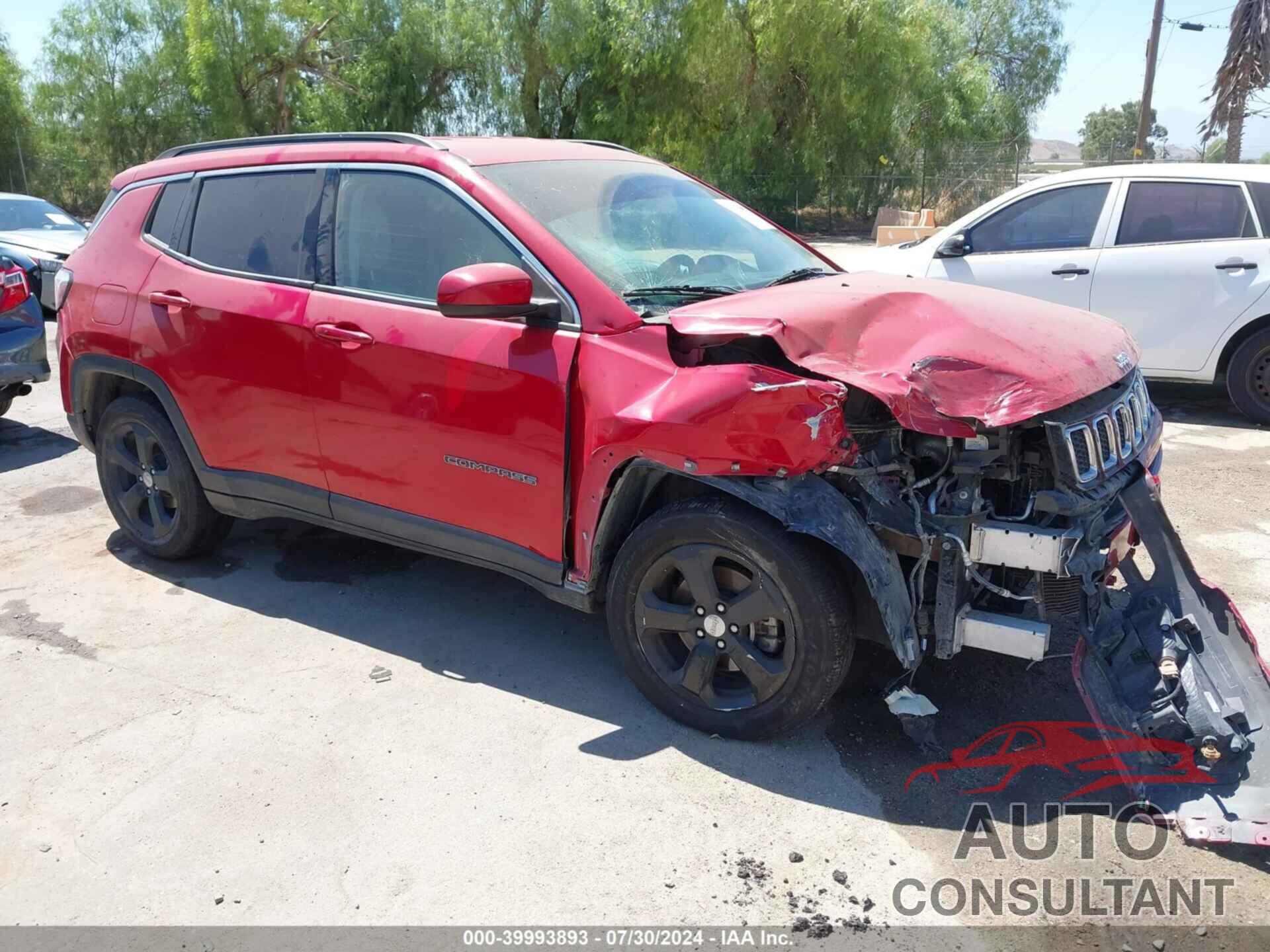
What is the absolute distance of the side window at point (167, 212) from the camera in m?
4.84

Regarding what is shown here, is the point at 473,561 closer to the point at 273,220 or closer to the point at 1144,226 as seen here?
the point at 273,220

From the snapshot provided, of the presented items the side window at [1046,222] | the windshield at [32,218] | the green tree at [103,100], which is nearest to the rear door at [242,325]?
the side window at [1046,222]

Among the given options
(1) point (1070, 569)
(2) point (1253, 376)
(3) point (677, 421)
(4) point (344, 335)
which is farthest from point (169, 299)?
(2) point (1253, 376)

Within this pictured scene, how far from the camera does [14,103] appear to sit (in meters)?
31.8

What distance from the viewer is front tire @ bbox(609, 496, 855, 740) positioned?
3238mm

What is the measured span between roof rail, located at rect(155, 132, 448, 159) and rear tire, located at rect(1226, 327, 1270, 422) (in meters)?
6.03

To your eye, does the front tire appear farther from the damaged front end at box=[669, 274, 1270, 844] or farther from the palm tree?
the palm tree

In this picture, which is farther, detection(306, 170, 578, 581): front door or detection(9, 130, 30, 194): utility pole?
detection(9, 130, 30, 194): utility pole

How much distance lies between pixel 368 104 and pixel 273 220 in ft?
91.5

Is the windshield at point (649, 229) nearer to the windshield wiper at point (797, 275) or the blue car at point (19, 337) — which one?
the windshield wiper at point (797, 275)

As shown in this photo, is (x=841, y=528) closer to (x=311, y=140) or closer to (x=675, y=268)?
(x=675, y=268)

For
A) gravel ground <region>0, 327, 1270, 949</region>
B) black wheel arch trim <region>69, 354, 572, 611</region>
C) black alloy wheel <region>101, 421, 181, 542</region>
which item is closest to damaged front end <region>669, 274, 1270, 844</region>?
gravel ground <region>0, 327, 1270, 949</region>

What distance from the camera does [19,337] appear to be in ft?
24.4

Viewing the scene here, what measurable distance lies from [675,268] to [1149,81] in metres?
27.9
